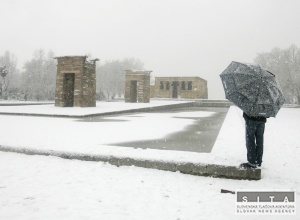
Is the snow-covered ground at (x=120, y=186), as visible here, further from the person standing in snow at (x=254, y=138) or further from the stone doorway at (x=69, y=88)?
the stone doorway at (x=69, y=88)

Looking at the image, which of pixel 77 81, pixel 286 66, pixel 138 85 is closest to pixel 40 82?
pixel 138 85

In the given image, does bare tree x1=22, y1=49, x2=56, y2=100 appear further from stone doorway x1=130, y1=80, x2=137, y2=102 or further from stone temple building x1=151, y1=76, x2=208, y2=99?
stone doorway x1=130, y1=80, x2=137, y2=102

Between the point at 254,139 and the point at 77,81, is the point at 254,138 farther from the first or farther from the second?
the point at 77,81

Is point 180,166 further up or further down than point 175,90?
further down

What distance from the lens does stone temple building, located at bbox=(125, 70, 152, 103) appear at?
92.5ft

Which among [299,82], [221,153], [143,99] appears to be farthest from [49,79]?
[221,153]

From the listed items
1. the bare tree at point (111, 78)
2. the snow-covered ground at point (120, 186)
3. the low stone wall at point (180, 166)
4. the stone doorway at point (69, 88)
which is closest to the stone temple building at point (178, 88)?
the bare tree at point (111, 78)

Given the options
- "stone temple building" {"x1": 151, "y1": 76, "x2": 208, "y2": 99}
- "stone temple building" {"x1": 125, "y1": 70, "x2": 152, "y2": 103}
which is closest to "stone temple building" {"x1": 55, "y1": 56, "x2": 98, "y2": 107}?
"stone temple building" {"x1": 125, "y1": 70, "x2": 152, "y2": 103}

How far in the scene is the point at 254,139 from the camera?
4.07m

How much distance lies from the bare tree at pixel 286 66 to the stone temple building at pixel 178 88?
1512cm

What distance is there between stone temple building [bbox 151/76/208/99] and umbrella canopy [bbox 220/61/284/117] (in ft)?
129

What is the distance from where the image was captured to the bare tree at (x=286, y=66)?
45062mm

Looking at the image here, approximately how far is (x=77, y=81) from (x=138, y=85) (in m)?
10.1

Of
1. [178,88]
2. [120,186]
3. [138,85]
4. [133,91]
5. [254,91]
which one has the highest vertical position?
[178,88]
